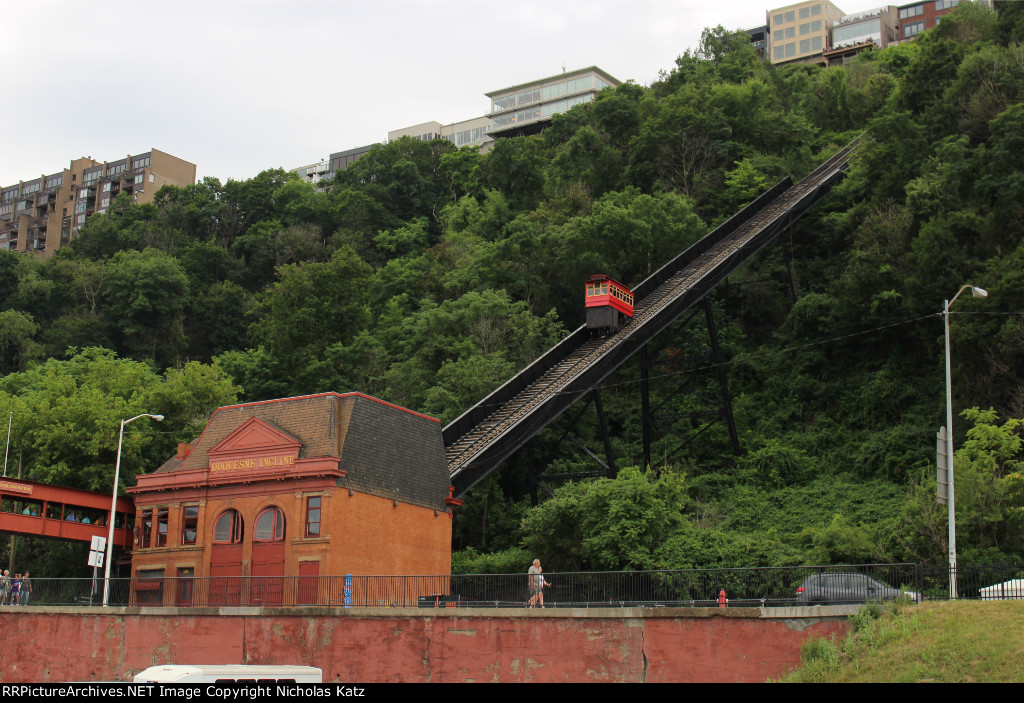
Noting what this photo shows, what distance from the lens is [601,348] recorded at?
50.5 meters

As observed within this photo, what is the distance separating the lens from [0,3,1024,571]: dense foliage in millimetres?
40500

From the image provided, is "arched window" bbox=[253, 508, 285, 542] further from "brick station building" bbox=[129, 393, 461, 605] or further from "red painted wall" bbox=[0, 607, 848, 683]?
"red painted wall" bbox=[0, 607, 848, 683]

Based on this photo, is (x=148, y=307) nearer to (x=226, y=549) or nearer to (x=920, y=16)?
(x=226, y=549)

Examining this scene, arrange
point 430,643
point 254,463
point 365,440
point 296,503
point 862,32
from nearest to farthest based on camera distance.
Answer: point 430,643, point 296,503, point 365,440, point 254,463, point 862,32

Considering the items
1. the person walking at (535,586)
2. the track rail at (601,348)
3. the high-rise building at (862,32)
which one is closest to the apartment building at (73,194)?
the high-rise building at (862,32)

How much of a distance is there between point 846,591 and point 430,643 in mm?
10520

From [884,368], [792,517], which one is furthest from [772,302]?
[792,517]

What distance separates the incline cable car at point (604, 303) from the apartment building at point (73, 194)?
106 meters

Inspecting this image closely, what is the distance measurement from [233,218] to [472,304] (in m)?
60.7

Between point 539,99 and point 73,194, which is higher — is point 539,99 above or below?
above

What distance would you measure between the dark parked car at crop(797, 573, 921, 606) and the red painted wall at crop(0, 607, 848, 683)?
1.17 m

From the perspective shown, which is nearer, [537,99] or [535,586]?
[535,586]

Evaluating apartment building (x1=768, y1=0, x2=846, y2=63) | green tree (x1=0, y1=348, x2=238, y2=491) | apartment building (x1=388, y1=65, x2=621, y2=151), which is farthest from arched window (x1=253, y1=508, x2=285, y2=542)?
apartment building (x1=768, y1=0, x2=846, y2=63)

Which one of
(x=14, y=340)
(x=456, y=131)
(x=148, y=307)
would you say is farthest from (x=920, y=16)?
(x=14, y=340)
